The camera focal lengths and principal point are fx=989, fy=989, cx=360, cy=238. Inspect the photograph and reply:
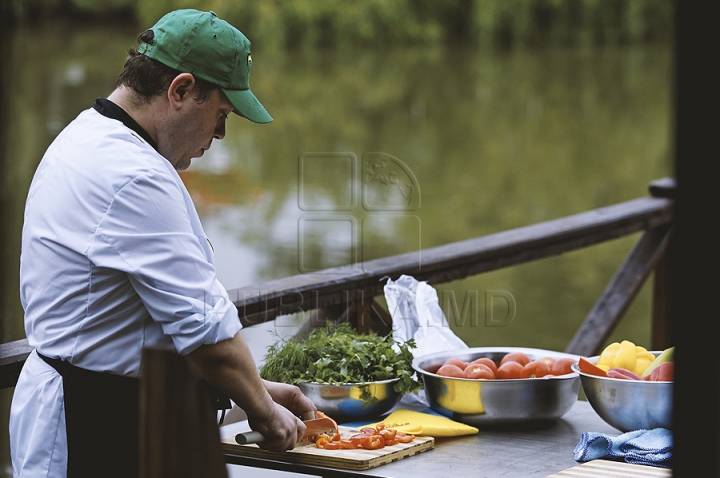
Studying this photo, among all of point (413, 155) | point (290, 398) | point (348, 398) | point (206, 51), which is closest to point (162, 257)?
point (206, 51)

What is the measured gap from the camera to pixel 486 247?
3.50 m

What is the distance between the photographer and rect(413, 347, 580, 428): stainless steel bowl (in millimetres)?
2312

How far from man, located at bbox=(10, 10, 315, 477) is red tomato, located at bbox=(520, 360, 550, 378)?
0.72 metres

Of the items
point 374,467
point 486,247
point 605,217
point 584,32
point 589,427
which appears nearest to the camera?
point 374,467

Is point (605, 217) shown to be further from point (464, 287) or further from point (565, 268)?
Result: point (565, 268)

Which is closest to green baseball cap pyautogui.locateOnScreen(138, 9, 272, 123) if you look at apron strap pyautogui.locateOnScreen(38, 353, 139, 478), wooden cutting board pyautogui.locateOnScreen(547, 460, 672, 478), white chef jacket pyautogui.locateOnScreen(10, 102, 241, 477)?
white chef jacket pyautogui.locateOnScreen(10, 102, 241, 477)

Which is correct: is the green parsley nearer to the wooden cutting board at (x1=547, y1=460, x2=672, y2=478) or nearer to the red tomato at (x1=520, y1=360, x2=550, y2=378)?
the red tomato at (x1=520, y1=360, x2=550, y2=378)

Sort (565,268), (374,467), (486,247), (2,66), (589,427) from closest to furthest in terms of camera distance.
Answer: (2,66) → (374,467) → (589,427) → (486,247) → (565,268)

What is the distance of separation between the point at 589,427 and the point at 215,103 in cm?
119

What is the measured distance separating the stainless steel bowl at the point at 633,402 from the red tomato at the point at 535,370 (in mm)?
154

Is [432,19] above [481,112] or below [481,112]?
above

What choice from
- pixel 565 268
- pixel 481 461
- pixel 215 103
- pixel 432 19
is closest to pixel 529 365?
pixel 481 461

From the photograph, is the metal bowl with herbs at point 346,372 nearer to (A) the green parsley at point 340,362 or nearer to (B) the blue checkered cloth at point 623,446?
(A) the green parsley at point 340,362

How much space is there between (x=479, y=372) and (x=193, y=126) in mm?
930
